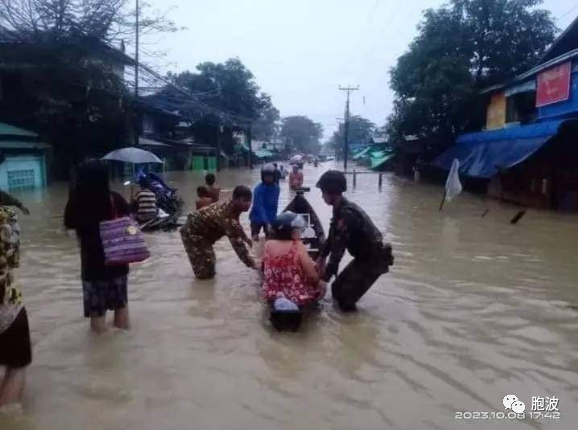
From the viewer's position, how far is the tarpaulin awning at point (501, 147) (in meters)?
15.0

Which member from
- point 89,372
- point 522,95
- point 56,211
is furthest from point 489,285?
point 522,95

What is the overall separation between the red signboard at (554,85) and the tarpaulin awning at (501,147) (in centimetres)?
96

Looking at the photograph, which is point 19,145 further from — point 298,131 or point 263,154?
point 298,131

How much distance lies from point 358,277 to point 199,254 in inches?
89.2

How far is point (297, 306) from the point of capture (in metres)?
4.75

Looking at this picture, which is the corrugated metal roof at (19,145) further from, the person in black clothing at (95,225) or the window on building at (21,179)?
the person in black clothing at (95,225)

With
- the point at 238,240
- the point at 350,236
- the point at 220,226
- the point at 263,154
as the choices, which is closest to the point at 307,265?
the point at 350,236

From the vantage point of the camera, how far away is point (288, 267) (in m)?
4.77

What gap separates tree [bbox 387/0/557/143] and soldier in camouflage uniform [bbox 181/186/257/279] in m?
20.1

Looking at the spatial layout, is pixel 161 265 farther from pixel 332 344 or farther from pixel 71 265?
pixel 332 344

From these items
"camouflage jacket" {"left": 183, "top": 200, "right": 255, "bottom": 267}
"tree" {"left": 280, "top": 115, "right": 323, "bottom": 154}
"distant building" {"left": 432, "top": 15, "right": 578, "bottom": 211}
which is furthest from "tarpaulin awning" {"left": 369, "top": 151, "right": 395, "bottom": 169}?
"tree" {"left": 280, "top": 115, "right": 323, "bottom": 154}

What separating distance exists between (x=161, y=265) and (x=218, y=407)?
4552mm

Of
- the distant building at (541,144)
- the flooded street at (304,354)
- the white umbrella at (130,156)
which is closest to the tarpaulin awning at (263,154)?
the distant building at (541,144)

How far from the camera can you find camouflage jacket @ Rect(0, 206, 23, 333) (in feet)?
10.3
